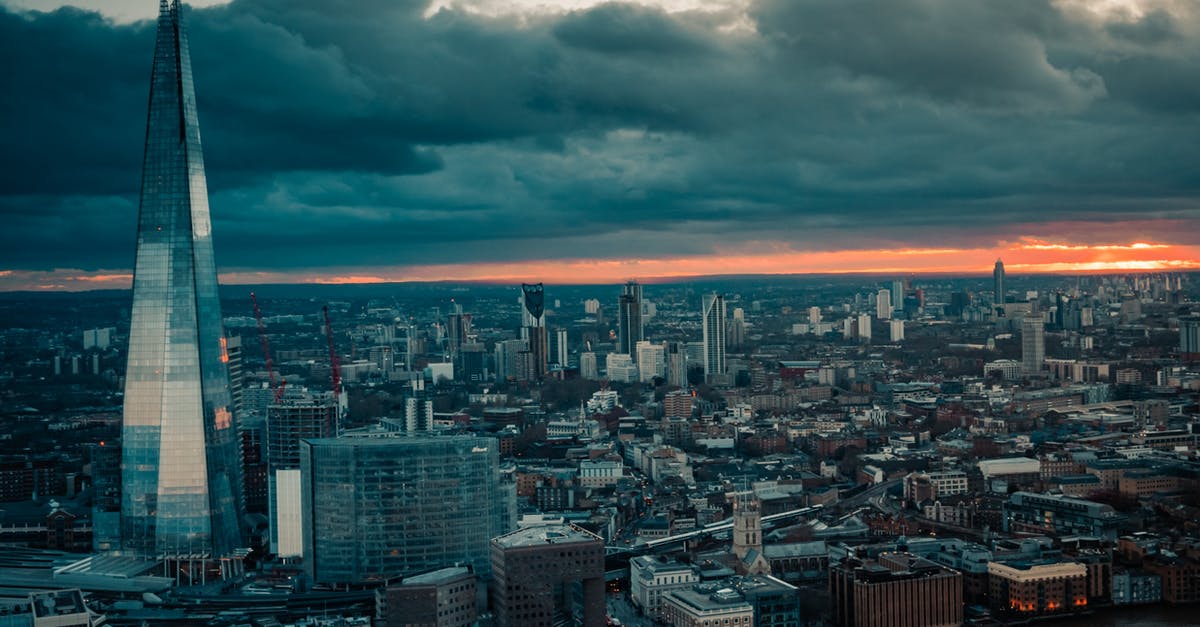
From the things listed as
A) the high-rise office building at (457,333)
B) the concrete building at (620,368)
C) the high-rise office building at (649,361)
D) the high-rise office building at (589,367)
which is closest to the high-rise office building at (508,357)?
the high-rise office building at (457,333)

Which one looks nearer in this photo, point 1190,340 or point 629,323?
point 1190,340

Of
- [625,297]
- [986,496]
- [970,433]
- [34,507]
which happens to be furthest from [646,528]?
[625,297]

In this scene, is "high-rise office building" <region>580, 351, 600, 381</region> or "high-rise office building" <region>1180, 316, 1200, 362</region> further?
"high-rise office building" <region>580, 351, 600, 381</region>

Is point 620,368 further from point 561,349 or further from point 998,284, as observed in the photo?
point 998,284

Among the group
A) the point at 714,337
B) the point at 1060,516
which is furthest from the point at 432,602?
the point at 714,337

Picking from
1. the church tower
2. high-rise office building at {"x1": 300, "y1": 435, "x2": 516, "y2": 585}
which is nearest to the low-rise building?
the church tower

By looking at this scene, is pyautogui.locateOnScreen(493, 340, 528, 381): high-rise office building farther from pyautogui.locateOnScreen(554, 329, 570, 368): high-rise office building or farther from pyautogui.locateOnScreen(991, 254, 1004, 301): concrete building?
pyautogui.locateOnScreen(991, 254, 1004, 301): concrete building

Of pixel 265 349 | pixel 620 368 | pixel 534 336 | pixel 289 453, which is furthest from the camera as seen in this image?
pixel 534 336

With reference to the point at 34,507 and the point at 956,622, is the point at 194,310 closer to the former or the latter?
the point at 34,507
